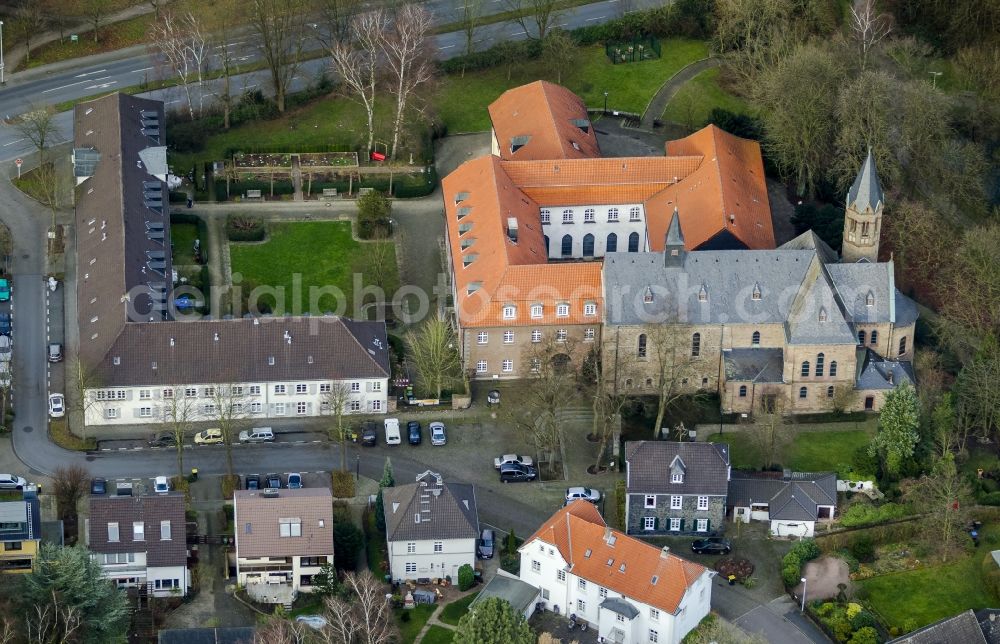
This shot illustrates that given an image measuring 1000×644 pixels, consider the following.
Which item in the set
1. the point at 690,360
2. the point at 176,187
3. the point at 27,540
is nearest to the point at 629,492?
the point at 690,360

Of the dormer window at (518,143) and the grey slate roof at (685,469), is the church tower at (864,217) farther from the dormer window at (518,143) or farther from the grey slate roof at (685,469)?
the dormer window at (518,143)

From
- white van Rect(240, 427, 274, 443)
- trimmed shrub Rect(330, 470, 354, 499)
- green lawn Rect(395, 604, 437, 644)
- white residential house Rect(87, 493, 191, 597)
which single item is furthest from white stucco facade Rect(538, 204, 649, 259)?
white residential house Rect(87, 493, 191, 597)

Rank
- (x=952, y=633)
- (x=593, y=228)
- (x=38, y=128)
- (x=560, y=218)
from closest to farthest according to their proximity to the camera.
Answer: (x=952, y=633)
(x=560, y=218)
(x=593, y=228)
(x=38, y=128)

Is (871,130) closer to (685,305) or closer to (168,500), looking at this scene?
(685,305)

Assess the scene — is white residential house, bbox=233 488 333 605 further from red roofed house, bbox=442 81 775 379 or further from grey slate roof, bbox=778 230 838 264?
grey slate roof, bbox=778 230 838 264

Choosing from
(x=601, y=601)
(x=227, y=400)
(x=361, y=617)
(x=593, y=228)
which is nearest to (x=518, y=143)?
(x=593, y=228)

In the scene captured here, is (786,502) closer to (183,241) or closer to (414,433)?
(414,433)

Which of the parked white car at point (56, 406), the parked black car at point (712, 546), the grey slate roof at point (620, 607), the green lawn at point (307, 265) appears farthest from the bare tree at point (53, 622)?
the green lawn at point (307, 265)

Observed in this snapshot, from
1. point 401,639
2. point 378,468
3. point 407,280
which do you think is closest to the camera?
point 401,639
